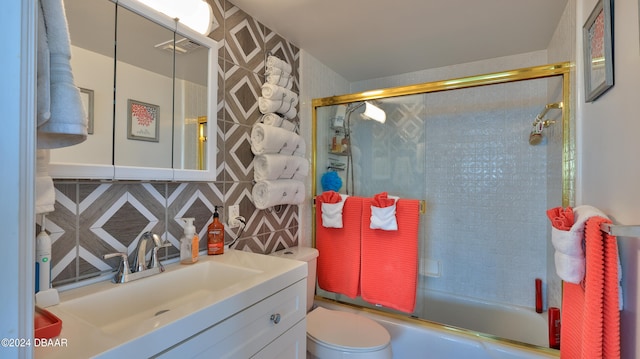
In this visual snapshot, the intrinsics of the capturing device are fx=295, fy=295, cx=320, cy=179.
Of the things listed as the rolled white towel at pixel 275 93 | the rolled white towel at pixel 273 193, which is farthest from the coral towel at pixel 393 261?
the rolled white towel at pixel 275 93

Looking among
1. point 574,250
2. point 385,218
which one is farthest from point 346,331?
point 574,250

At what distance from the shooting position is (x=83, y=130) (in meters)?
0.62

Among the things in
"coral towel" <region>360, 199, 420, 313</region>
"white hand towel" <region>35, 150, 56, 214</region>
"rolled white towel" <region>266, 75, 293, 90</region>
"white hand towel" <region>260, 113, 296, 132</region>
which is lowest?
"coral towel" <region>360, 199, 420, 313</region>

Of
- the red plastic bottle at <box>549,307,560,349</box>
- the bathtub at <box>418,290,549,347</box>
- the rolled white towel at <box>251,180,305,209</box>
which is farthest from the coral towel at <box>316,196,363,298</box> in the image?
the red plastic bottle at <box>549,307,560,349</box>

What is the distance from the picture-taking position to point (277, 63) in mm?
1864

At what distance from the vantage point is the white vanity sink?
2.21 feet

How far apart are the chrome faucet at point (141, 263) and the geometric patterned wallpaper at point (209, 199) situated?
6 centimetres

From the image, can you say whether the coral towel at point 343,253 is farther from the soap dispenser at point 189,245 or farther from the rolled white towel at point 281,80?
the soap dispenser at point 189,245

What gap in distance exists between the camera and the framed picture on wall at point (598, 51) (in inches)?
39.1

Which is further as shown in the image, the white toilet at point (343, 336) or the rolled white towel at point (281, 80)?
the rolled white towel at point (281, 80)

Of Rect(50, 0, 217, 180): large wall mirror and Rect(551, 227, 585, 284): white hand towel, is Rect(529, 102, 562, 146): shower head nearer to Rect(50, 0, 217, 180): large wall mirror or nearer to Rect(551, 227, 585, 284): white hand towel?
Rect(551, 227, 585, 284): white hand towel

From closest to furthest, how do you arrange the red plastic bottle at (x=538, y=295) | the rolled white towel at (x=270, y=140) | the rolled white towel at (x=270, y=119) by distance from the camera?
the rolled white towel at (x=270, y=140), the rolled white towel at (x=270, y=119), the red plastic bottle at (x=538, y=295)

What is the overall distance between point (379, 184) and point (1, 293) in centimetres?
201

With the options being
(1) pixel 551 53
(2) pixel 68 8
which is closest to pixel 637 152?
(1) pixel 551 53
